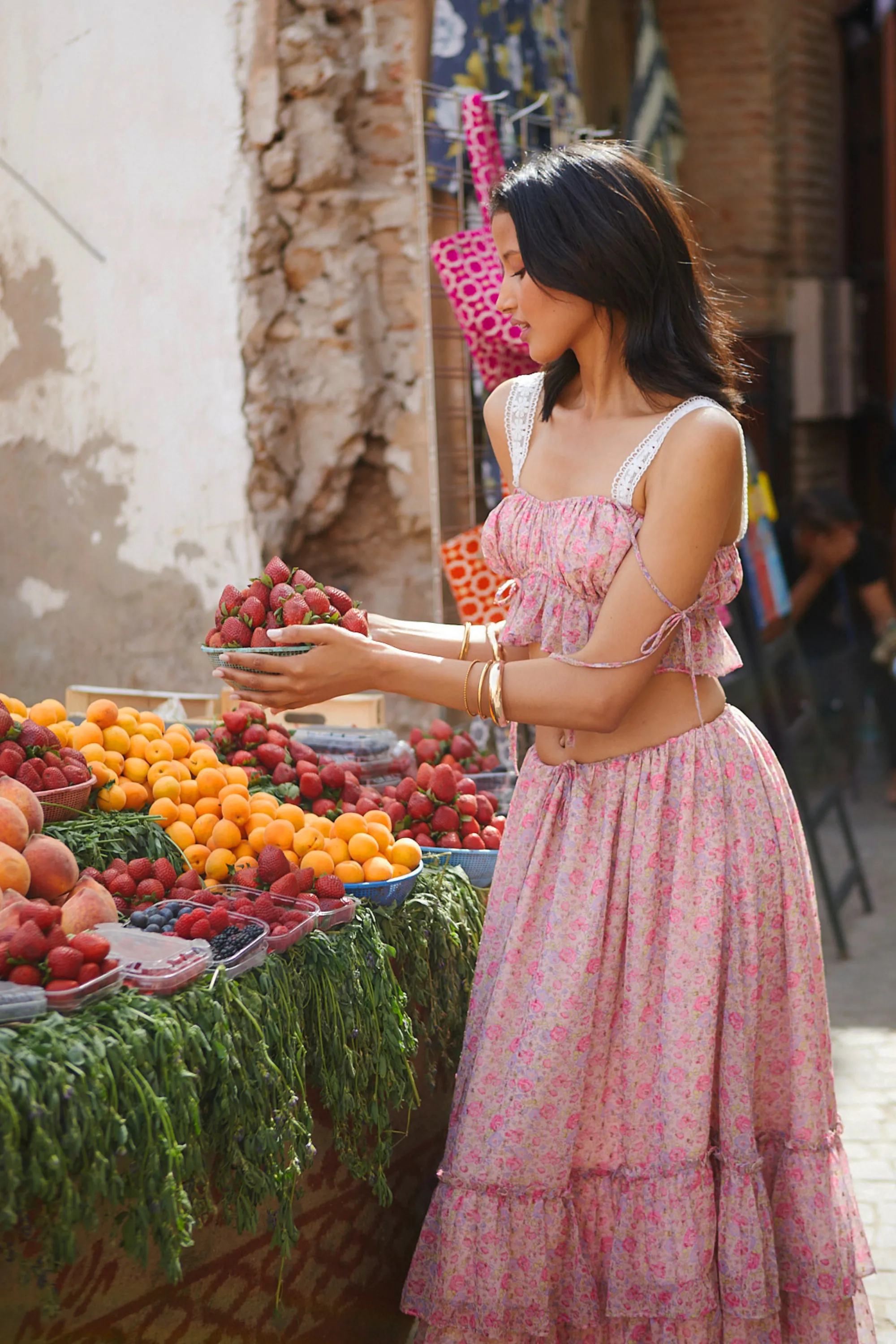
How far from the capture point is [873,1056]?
14.1ft

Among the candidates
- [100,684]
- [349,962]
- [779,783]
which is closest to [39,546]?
[100,684]

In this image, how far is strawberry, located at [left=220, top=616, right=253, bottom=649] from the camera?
85.4 inches

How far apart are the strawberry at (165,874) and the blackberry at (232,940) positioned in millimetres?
212

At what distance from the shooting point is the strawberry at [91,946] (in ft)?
6.15

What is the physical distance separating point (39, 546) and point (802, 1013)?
4.15 metres

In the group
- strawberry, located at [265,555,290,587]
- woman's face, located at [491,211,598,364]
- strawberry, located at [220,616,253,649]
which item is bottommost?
strawberry, located at [220,616,253,649]

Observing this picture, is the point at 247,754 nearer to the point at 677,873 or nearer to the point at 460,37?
the point at 677,873

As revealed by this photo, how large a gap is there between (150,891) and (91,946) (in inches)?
16.5

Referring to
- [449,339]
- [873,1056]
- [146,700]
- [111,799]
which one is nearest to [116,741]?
[111,799]

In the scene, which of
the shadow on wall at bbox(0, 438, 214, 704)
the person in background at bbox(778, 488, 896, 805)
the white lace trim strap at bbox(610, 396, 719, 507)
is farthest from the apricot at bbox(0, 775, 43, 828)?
the person in background at bbox(778, 488, 896, 805)

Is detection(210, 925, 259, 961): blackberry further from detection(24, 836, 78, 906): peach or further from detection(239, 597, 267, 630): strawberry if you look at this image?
detection(239, 597, 267, 630): strawberry

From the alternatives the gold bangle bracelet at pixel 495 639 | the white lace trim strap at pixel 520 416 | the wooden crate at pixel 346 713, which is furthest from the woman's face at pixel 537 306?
the wooden crate at pixel 346 713

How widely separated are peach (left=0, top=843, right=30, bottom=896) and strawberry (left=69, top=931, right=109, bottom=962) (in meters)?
0.22

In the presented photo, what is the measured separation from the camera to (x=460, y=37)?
4738mm
